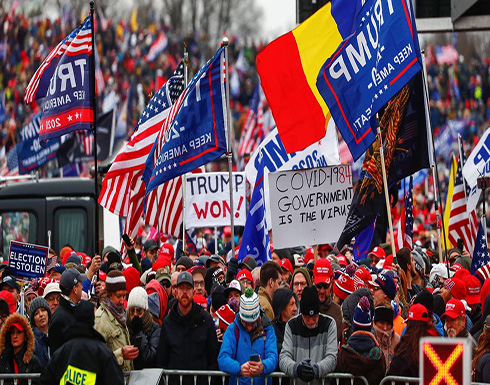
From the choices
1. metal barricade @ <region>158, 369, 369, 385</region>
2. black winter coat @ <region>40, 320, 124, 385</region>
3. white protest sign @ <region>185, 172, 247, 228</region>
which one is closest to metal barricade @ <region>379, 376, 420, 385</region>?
metal barricade @ <region>158, 369, 369, 385</region>

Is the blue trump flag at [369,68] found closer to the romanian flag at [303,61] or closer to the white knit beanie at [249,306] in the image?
the romanian flag at [303,61]

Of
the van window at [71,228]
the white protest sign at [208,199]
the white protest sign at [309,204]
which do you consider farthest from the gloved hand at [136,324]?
the van window at [71,228]

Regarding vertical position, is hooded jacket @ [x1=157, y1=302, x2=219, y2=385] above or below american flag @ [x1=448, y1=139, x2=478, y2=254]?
below

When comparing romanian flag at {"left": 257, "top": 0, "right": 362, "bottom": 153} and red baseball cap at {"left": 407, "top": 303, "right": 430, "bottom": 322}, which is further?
romanian flag at {"left": 257, "top": 0, "right": 362, "bottom": 153}

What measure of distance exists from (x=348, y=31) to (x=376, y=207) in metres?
1.94

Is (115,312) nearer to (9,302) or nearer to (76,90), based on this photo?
(9,302)

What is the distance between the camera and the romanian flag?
1289 cm

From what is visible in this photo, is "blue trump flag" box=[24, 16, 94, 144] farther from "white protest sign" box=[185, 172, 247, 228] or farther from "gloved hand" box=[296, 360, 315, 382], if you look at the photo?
"gloved hand" box=[296, 360, 315, 382]

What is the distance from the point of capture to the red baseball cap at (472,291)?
11008 millimetres

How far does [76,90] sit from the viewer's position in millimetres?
13023

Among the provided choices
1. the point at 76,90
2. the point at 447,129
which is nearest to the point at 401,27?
the point at 76,90

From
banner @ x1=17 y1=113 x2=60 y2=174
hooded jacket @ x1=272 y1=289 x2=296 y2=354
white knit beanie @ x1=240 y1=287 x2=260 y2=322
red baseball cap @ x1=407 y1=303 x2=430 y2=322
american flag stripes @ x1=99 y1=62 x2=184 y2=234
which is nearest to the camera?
red baseball cap @ x1=407 y1=303 x2=430 y2=322

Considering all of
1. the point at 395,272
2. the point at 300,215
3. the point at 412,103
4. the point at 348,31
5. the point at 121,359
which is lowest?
the point at 121,359

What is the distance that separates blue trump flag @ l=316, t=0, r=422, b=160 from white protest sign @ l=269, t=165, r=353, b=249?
95cm
